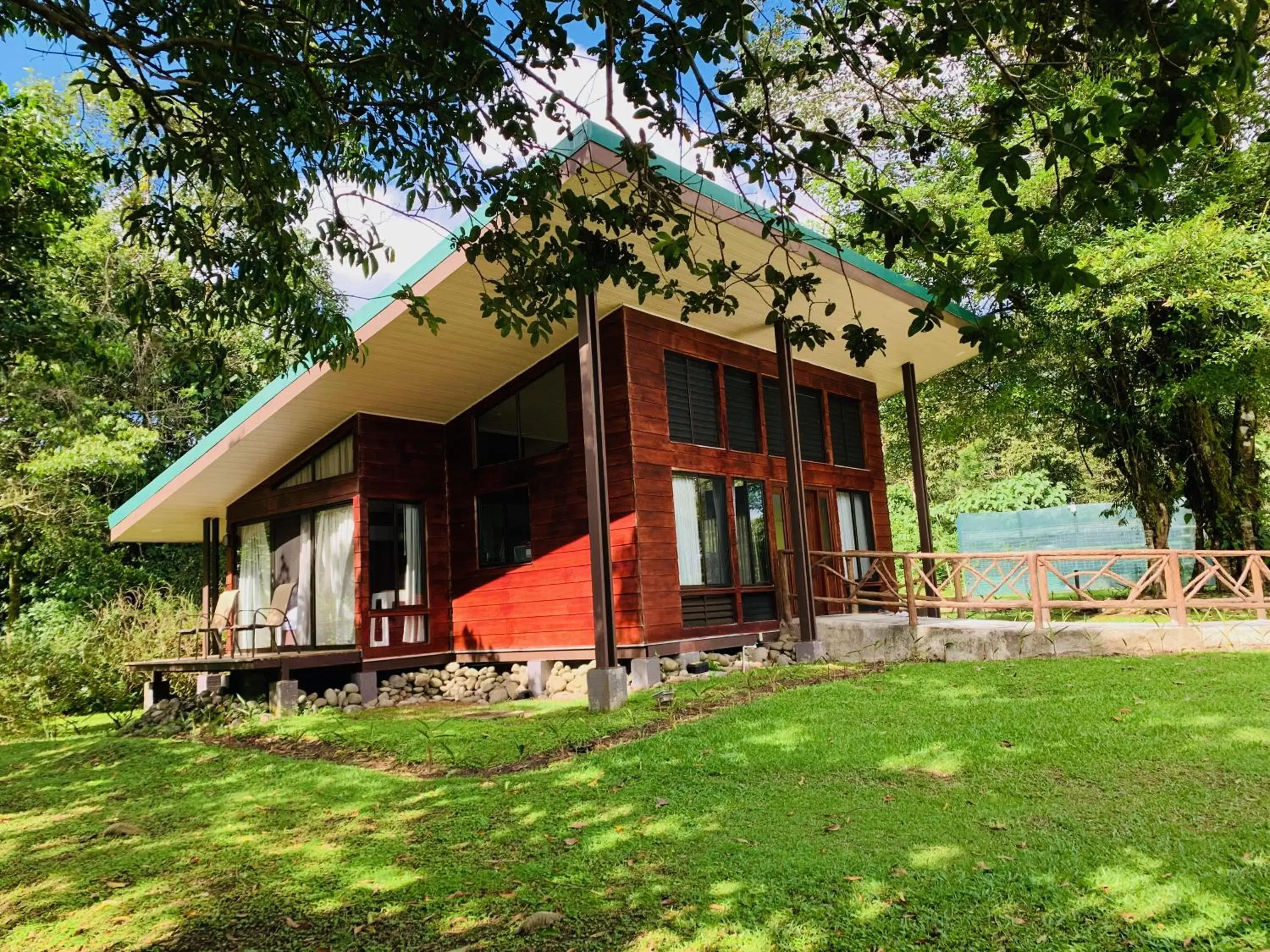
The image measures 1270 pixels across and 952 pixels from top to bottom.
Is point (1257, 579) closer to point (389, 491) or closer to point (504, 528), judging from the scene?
point (504, 528)

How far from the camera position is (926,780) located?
4.71 metres

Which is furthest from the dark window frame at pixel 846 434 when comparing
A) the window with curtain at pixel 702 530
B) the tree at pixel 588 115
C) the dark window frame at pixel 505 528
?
the tree at pixel 588 115

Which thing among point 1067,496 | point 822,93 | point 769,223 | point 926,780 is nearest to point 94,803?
point 926,780

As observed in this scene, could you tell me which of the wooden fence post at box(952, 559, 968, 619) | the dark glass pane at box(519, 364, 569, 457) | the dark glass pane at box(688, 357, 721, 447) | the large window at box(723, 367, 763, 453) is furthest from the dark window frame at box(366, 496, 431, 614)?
the wooden fence post at box(952, 559, 968, 619)

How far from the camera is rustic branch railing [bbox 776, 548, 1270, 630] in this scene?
9.00 meters

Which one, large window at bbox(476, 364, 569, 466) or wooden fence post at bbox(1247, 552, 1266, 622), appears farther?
large window at bbox(476, 364, 569, 466)

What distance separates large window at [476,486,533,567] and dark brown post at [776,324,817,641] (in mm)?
3192

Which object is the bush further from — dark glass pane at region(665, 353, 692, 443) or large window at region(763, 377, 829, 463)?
large window at region(763, 377, 829, 463)

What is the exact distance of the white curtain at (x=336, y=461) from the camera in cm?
1120

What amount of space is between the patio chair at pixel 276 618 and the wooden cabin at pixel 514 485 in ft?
0.54

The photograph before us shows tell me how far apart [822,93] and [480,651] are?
11.1 m

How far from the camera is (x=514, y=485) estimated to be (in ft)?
35.9

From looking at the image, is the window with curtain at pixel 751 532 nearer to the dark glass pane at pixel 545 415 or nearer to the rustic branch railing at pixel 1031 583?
the rustic branch railing at pixel 1031 583

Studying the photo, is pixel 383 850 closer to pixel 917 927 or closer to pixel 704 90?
pixel 917 927
